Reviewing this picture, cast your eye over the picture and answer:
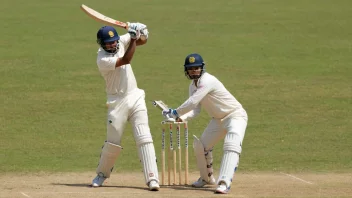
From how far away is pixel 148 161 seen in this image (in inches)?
464

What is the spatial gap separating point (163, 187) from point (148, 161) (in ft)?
1.67

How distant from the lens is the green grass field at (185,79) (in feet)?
51.5

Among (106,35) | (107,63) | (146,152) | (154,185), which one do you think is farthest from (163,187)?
(106,35)

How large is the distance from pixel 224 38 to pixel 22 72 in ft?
21.8

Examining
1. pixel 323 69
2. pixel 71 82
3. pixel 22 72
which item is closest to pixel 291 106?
pixel 323 69

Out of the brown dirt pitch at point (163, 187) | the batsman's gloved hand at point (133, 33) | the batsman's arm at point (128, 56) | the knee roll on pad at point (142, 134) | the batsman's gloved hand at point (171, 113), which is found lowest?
the brown dirt pitch at point (163, 187)

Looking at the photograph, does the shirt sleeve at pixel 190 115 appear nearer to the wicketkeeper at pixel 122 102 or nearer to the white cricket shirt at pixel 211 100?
the white cricket shirt at pixel 211 100

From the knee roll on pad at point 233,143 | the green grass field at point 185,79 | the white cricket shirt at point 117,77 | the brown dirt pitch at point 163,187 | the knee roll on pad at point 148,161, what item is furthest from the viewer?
the green grass field at point 185,79

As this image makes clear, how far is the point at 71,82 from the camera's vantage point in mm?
21750

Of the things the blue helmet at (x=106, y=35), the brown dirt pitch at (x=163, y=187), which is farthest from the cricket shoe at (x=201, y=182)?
the blue helmet at (x=106, y=35)

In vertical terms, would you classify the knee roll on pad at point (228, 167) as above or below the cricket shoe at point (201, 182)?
above

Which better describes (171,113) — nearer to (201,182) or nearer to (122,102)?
(122,102)

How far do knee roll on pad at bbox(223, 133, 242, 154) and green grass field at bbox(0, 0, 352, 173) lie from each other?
2494 mm

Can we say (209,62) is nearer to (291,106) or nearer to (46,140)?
(291,106)
